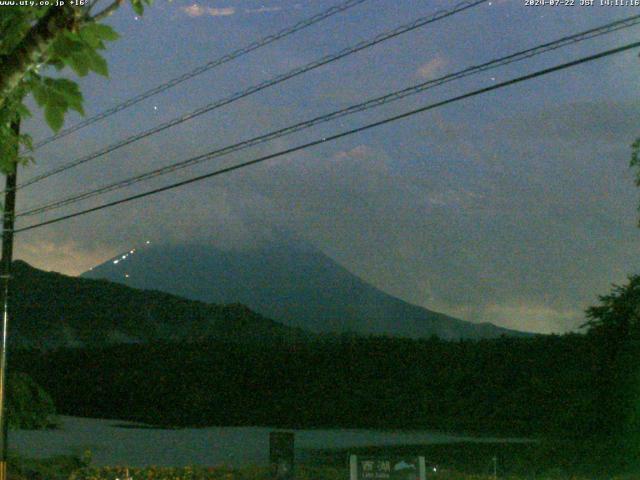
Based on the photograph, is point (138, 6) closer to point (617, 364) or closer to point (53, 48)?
point (53, 48)

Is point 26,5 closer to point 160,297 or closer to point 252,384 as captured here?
point 252,384

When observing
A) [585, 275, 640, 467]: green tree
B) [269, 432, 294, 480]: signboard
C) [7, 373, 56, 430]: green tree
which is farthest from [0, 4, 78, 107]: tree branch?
[585, 275, 640, 467]: green tree

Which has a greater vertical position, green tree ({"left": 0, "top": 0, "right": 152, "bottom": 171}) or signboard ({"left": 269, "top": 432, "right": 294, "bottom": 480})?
green tree ({"left": 0, "top": 0, "right": 152, "bottom": 171})

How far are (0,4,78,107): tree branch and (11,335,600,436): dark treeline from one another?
89.0ft

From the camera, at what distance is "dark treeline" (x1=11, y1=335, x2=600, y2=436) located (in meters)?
35.1

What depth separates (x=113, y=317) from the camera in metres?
69.3

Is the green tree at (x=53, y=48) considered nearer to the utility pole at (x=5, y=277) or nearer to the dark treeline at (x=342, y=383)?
the utility pole at (x=5, y=277)

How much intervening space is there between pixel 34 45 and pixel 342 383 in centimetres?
3921

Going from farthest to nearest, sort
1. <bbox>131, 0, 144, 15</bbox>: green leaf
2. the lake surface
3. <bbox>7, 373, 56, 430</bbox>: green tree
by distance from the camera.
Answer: the lake surface, <bbox>7, 373, 56, 430</bbox>: green tree, <bbox>131, 0, 144, 15</bbox>: green leaf

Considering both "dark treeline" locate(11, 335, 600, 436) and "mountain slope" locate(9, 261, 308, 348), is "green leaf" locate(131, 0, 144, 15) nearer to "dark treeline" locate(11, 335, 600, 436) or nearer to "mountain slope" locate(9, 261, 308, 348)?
"dark treeline" locate(11, 335, 600, 436)

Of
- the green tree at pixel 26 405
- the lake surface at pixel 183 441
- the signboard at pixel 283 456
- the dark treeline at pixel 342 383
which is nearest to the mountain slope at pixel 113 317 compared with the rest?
the dark treeline at pixel 342 383

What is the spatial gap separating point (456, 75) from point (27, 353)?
1928 inches

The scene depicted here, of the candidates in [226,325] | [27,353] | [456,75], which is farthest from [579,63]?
[226,325]

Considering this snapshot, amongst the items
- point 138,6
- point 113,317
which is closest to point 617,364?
point 138,6
